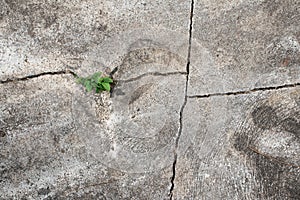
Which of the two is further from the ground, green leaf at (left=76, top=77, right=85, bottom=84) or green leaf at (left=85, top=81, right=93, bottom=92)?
green leaf at (left=76, top=77, right=85, bottom=84)

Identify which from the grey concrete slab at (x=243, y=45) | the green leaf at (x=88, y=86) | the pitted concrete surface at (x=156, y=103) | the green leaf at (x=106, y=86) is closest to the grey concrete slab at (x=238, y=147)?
the pitted concrete surface at (x=156, y=103)

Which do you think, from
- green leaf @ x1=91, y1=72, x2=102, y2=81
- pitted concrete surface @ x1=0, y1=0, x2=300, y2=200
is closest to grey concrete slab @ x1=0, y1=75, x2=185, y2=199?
pitted concrete surface @ x1=0, y1=0, x2=300, y2=200

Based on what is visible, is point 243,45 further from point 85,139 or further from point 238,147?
point 85,139

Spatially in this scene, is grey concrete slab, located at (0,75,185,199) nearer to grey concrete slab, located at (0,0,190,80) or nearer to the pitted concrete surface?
the pitted concrete surface

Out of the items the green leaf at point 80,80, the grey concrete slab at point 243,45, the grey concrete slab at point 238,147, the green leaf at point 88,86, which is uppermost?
the grey concrete slab at point 243,45

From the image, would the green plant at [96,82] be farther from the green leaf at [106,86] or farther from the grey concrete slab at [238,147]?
the grey concrete slab at [238,147]

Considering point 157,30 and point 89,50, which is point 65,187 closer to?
point 89,50

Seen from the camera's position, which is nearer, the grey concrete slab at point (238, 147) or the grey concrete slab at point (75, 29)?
the grey concrete slab at point (75, 29)
